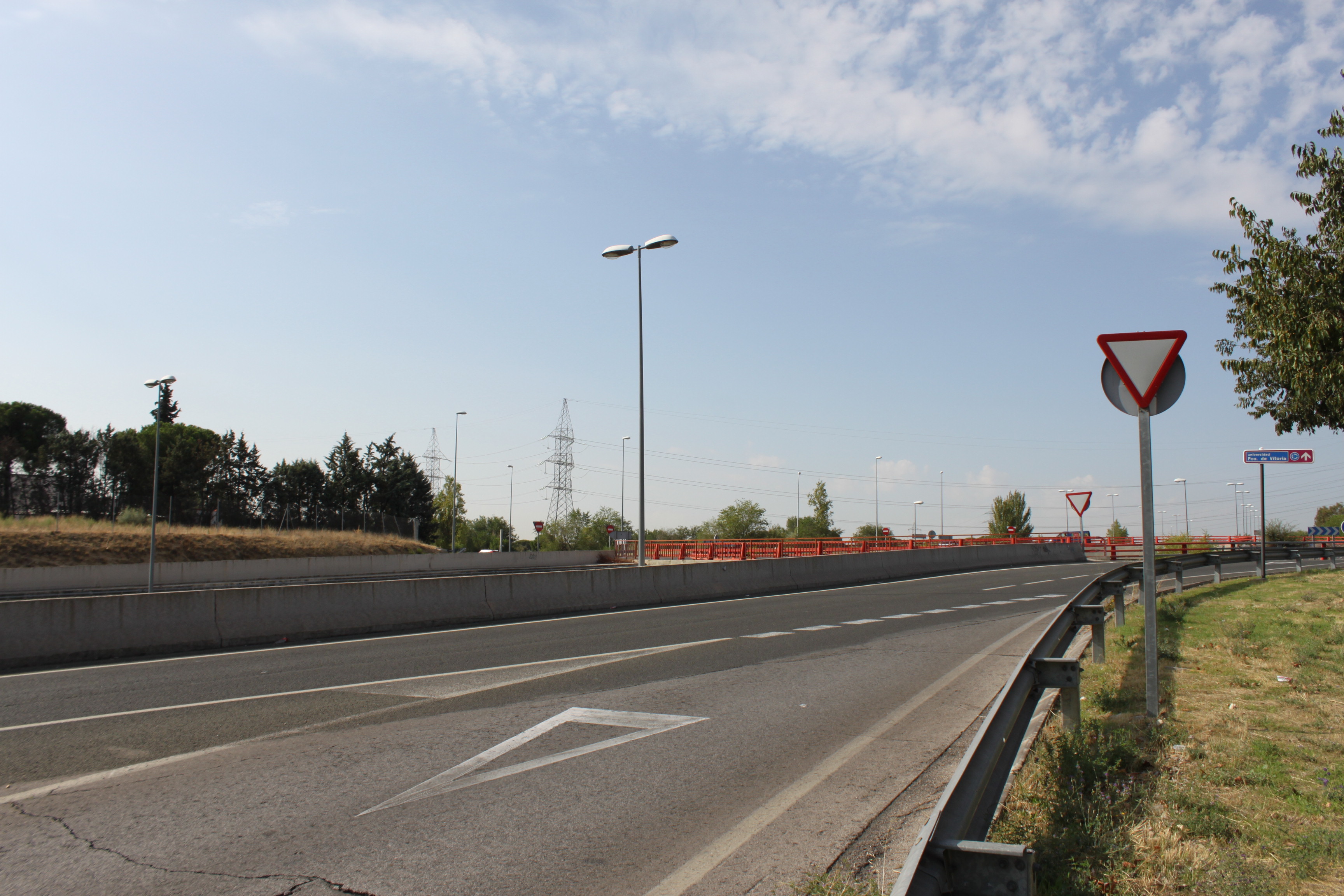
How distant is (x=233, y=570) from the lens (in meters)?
38.3

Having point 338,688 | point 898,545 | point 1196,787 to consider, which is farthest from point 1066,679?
point 898,545

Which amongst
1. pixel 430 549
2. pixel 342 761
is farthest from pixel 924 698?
pixel 430 549

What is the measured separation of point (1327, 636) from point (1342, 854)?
345 inches

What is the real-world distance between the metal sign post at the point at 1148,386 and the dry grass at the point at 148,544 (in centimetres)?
4391

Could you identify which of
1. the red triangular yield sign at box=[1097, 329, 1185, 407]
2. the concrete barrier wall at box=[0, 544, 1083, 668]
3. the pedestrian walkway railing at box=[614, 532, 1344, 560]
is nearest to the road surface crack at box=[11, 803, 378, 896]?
the red triangular yield sign at box=[1097, 329, 1185, 407]

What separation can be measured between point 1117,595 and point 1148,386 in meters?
6.35

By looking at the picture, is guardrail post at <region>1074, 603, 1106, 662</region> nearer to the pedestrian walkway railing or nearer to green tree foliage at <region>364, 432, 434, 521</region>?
the pedestrian walkway railing

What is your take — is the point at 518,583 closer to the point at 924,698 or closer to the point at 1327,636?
the point at 924,698

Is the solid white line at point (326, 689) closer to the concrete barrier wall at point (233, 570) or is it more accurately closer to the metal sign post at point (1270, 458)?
the metal sign post at point (1270, 458)

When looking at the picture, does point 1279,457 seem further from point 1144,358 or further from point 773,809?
point 773,809

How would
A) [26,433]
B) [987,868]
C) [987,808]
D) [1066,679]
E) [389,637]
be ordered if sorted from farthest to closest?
[26,433]
[389,637]
[1066,679]
[987,808]
[987,868]

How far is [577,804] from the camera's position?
4.94 m

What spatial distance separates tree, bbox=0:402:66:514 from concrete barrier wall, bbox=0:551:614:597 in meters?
62.2

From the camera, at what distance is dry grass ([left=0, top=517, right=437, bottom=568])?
40.5 meters
